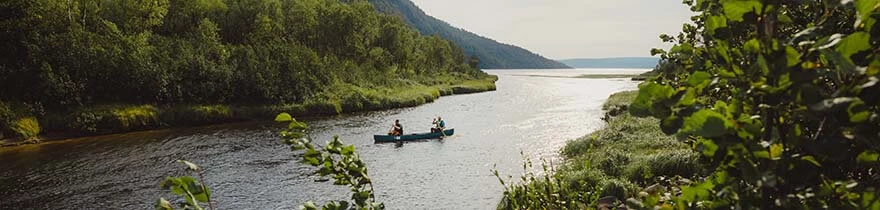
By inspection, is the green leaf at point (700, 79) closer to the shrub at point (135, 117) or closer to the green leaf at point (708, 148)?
the green leaf at point (708, 148)

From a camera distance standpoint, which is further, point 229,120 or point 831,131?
point 229,120

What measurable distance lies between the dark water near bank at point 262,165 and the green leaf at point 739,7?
1812 cm

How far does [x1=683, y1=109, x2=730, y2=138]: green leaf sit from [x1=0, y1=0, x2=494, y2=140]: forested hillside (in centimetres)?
4544

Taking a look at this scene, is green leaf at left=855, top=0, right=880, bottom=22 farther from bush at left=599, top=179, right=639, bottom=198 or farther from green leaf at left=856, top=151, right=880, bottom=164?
bush at left=599, top=179, right=639, bottom=198

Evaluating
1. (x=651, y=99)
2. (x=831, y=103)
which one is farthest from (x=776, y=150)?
(x=651, y=99)

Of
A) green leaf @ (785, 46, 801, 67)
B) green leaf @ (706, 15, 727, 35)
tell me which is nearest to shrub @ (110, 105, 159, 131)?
green leaf @ (706, 15, 727, 35)

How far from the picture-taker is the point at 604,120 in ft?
139

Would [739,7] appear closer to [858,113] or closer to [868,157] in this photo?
[858,113]

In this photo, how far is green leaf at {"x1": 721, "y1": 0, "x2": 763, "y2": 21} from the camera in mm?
1719

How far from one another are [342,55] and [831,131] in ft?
281

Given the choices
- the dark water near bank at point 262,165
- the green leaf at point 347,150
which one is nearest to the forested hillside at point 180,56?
the dark water near bank at point 262,165

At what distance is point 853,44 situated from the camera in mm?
1638

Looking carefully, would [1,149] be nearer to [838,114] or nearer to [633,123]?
[633,123]

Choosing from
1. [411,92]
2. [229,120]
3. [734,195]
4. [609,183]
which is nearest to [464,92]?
[411,92]
